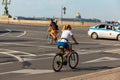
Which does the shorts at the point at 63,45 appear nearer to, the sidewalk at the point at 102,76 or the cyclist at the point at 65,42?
the cyclist at the point at 65,42

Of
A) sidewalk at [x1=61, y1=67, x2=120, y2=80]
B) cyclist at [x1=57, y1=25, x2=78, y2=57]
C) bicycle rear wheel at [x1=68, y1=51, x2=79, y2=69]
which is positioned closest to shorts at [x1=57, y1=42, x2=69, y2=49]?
cyclist at [x1=57, y1=25, x2=78, y2=57]

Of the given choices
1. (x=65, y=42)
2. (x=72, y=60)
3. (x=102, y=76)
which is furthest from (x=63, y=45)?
(x=102, y=76)

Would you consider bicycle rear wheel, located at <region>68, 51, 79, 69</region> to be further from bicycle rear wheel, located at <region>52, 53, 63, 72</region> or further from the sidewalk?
the sidewalk

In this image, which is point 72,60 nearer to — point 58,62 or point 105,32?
point 58,62

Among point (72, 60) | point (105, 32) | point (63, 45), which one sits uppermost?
point (63, 45)

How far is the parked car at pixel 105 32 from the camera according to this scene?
3812 cm

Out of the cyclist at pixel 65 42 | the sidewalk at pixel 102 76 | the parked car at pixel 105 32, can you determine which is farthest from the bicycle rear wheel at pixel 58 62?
the parked car at pixel 105 32

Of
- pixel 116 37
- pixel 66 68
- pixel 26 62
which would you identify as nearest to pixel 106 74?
pixel 66 68

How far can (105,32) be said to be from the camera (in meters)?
38.4

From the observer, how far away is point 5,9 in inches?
4395

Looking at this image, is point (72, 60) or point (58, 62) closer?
point (58, 62)

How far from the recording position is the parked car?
38.1 m

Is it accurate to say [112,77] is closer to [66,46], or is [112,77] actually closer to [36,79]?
[36,79]

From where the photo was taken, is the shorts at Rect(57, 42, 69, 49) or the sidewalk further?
the shorts at Rect(57, 42, 69, 49)
